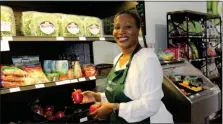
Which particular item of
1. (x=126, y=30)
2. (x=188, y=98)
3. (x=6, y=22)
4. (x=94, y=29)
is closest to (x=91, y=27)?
(x=94, y=29)

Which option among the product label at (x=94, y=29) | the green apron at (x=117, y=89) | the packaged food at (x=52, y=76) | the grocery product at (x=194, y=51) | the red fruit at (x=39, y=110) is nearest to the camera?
the green apron at (x=117, y=89)

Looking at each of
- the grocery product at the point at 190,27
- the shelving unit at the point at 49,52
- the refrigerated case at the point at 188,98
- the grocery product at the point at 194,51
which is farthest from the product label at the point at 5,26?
the grocery product at the point at 194,51

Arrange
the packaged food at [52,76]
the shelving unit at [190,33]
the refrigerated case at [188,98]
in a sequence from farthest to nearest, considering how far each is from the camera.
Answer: the shelving unit at [190,33] → the refrigerated case at [188,98] → the packaged food at [52,76]

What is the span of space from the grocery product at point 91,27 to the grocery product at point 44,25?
36 centimetres

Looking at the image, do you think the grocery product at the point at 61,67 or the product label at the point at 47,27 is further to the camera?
the grocery product at the point at 61,67

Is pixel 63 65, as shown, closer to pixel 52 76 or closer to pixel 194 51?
pixel 52 76

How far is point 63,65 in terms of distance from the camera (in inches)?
96.1

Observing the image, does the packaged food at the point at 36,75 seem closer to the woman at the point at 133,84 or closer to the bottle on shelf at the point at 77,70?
the bottle on shelf at the point at 77,70

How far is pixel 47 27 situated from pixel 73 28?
11.8 inches

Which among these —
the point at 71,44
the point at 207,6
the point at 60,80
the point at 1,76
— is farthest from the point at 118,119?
the point at 207,6

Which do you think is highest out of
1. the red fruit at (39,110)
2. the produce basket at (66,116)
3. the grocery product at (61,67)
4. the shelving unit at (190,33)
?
the shelving unit at (190,33)

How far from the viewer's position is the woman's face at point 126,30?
6.17 ft

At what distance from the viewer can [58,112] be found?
2574 mm

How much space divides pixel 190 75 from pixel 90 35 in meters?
1.78
